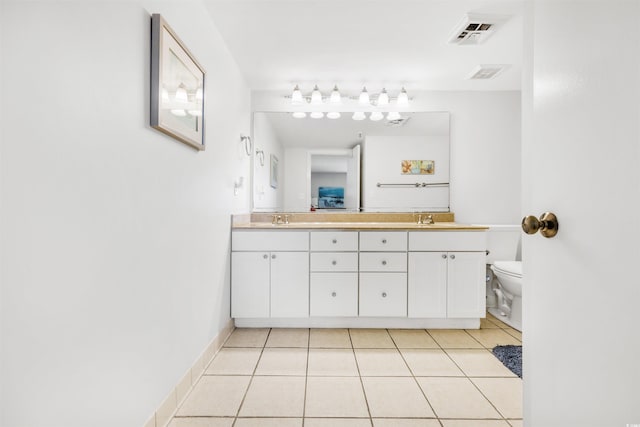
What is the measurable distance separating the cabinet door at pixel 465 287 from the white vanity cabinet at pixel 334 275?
2.42 feet

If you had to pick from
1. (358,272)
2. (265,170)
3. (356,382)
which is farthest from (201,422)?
(265,170)

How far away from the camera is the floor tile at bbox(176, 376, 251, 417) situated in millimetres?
1508

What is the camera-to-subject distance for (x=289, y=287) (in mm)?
2518

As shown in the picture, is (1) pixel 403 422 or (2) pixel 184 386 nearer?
(1) pixel 403 422

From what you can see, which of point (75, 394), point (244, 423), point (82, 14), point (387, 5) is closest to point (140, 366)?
point (75, 394)

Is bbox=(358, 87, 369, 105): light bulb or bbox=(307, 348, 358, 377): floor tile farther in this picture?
bbox=(358, 87, 369, 105): light bulb

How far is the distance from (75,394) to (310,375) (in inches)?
47.0

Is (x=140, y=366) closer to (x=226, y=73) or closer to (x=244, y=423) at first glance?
(x=244, y=423)

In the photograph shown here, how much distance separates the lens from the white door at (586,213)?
1.71 feet

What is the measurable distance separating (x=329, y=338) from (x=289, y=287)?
0.47 metres

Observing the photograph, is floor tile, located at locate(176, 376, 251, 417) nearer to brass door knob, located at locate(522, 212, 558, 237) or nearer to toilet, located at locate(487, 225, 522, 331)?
brass door knob, located at locate(522, 212, 558, 237)

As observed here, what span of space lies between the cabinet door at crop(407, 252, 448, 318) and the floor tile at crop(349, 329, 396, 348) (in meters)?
0.28

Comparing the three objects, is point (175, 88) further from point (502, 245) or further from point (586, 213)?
point (502, 245)

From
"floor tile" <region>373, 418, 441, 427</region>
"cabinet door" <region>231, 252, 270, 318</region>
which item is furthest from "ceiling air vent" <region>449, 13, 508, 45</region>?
"floor tile" <region>373, 418, 441, 427</region>
